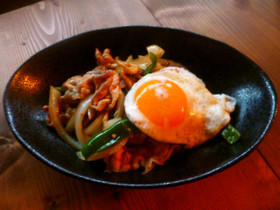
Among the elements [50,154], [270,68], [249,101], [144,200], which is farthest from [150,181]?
[270,68]

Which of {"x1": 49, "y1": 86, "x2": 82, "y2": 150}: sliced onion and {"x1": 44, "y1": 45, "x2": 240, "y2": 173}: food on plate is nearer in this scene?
{"x1": 44, "y1": 45, "x2": 240, "y2": 173}: food on plate

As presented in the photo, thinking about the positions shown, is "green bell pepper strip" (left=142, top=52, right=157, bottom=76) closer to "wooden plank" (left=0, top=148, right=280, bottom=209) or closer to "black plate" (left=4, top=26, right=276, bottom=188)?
"black plate" (left=4, top=26, right=276, bottom=188)

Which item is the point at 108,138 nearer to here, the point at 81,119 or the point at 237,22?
the point at 81,119

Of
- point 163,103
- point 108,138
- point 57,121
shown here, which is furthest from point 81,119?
point 163,103

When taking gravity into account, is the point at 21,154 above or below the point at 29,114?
below

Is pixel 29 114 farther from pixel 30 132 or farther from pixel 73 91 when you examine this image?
pixel 73 91

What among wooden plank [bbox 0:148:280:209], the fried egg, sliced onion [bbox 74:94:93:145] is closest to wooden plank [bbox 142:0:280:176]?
the fried egg
